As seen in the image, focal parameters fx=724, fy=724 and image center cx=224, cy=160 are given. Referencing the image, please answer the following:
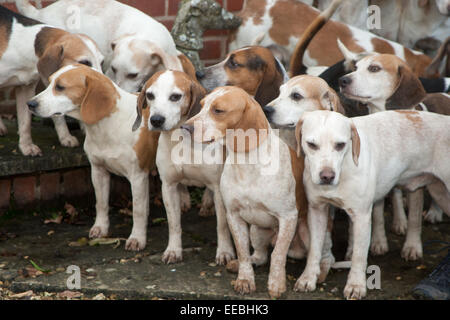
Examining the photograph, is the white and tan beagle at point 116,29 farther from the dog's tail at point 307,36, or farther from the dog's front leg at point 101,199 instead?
the dog's tail at point 307,36

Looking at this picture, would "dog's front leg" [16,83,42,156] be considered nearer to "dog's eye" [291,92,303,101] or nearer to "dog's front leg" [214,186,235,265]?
"dog's front leg" [214,186,235,265]

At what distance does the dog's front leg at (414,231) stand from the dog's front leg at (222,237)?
1.22 metres

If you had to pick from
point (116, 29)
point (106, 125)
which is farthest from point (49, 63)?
point (116, 29)

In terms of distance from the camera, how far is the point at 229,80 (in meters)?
5.46

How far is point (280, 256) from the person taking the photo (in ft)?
14.2

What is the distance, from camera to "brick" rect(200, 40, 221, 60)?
7156mm

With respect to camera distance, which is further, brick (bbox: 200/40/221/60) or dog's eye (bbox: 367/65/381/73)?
brick (bbox: 200/40/221/60)

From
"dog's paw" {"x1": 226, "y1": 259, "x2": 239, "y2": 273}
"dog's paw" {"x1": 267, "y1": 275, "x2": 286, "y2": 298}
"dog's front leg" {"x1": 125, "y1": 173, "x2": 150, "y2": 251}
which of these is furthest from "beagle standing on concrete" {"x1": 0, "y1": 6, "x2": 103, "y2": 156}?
"dog's paw" {"x1": 267, "y1": 275, "x2": 286, "y2": 298}

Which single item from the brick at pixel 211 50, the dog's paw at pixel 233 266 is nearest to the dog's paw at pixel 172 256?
the dog's paw at pixel 233 266

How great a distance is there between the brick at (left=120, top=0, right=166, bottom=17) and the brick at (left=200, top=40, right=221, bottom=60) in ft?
1.78

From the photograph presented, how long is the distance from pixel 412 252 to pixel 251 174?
146cm

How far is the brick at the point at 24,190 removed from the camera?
5637 millimetres
